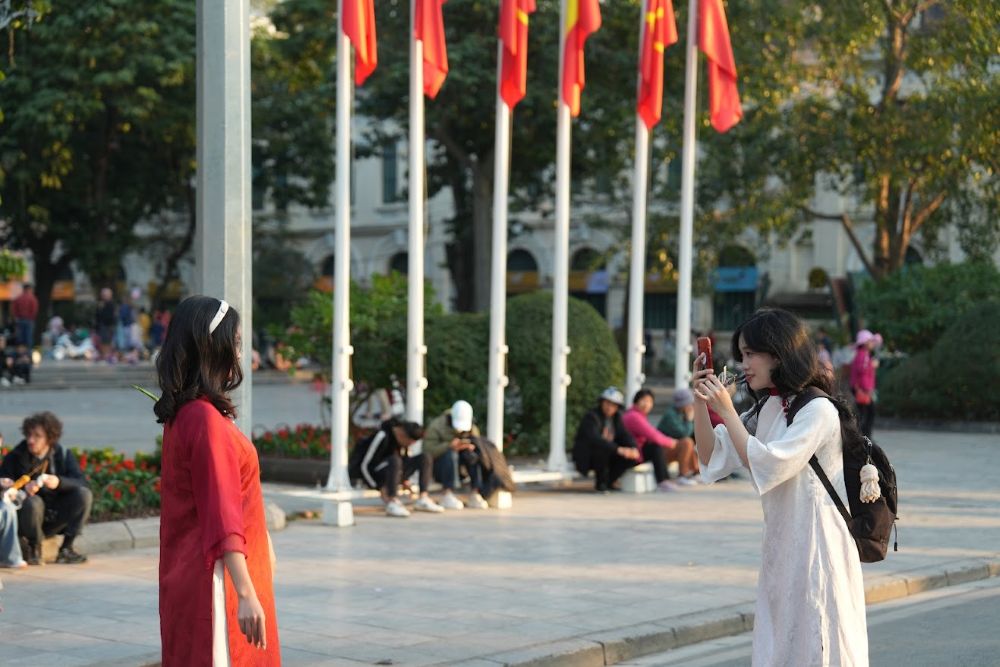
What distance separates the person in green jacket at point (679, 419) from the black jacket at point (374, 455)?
411cm

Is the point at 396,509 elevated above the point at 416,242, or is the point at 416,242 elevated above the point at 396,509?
the point at 416,242

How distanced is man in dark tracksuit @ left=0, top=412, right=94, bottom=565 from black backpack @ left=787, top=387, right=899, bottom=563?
6.98 metres

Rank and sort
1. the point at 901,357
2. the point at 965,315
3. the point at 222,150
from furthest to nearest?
the point at 901,357 → the point at 965,315 → the point at 222,150

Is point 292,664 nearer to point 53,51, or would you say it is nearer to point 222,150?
point 222,150

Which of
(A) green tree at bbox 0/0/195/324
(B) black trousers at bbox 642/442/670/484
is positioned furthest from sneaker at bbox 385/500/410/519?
(A) green tree at bbox 0/0/195/324

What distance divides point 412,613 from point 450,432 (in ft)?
17.1

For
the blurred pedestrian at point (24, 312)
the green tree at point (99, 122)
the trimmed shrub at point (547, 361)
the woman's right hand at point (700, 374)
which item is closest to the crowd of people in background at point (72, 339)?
the blurred pedestrian at point (24, 312)

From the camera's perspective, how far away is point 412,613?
30.5 feet

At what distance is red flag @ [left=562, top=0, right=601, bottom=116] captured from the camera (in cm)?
1577

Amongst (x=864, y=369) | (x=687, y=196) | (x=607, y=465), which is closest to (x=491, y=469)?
(x=607, y=465)

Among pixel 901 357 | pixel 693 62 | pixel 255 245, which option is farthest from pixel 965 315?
pixel 255 245

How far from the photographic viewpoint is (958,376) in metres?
25.2

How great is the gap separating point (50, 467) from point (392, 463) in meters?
3.52

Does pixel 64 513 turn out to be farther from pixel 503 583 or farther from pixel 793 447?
pixel 793 447
